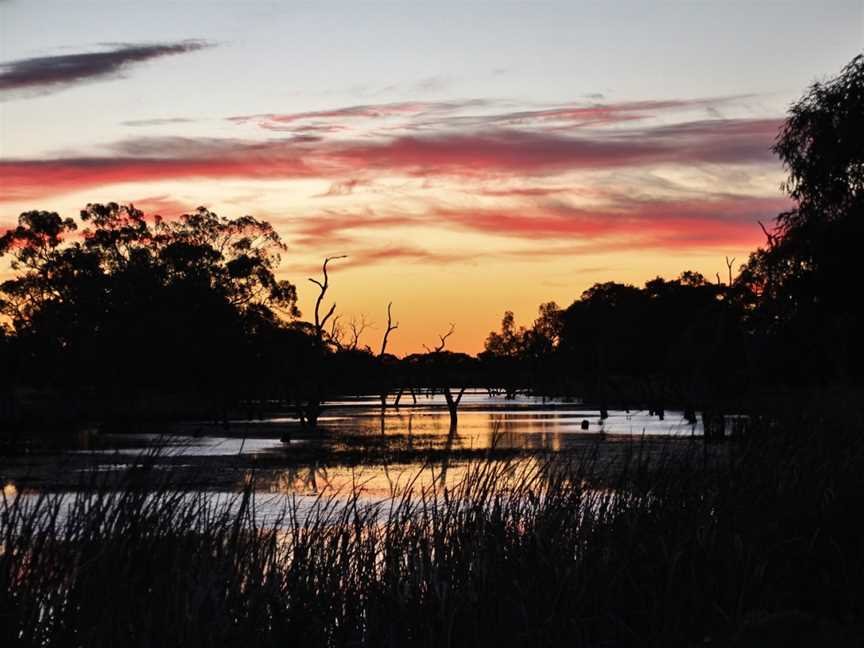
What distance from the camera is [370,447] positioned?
4497 centimetres

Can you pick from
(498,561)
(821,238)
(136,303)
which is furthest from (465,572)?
(136,303)

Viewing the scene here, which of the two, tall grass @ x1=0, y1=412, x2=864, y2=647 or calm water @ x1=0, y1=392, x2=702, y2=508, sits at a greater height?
tall grass @ x1=0, y1=412, x2=864, y2=647

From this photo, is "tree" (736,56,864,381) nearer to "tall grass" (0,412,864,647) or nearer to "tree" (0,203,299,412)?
"tall grass" (0,412,864,647)

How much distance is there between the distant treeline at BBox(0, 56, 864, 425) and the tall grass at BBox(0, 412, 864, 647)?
82.7 ft

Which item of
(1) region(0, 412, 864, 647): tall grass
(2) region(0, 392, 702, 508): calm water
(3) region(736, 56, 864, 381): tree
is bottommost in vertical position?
(2) region(0, 392, 702, 508): calm water

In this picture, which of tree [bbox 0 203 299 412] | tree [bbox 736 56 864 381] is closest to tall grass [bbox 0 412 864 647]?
tree [bbox 736 56 864 381]

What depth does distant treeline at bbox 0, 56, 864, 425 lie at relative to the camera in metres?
37.2

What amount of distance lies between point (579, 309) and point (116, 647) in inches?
6294

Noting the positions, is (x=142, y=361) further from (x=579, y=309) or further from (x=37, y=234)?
(x=579, y=309)

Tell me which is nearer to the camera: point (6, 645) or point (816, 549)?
point (6, 645)

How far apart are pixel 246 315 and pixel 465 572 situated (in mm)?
77548

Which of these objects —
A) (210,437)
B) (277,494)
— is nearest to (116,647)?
(277,494)

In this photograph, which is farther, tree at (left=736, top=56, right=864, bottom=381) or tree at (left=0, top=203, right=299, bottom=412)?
tree at (left=0, top=203, right=299, bottom=412)

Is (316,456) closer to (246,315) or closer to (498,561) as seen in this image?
(498,561)
